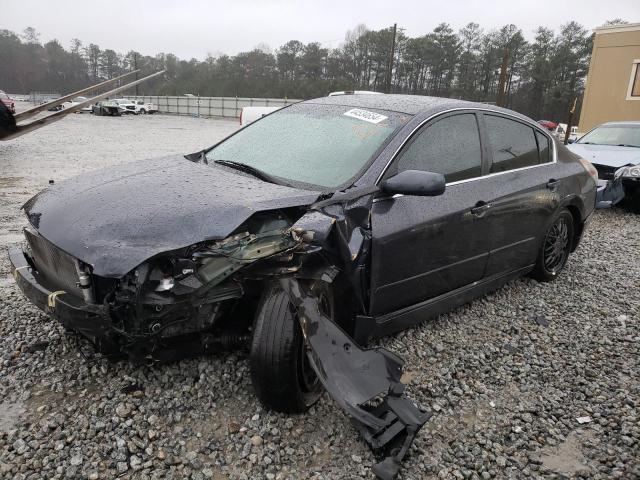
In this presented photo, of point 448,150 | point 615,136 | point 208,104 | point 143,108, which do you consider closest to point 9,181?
point 448,150

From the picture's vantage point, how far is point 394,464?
6.99 feet

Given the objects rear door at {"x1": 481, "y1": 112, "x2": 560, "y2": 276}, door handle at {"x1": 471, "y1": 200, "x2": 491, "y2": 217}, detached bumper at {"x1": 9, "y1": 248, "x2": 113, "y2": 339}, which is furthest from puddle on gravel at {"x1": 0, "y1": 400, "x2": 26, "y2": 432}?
rear door at {"x1": 481, "y1": 112, "x2": 560, "y2": 276}

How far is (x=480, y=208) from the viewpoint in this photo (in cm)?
330

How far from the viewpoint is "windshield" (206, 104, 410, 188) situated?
2914mm

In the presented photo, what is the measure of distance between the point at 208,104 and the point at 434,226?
4784 cm

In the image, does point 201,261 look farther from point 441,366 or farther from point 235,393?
point 441,366

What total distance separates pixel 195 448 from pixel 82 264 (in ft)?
3.30

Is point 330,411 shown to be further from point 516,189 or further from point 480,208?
point 516,189

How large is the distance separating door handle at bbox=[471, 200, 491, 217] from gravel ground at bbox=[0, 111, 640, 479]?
90 centimetres

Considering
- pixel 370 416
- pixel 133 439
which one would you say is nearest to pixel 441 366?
pixel 370 416

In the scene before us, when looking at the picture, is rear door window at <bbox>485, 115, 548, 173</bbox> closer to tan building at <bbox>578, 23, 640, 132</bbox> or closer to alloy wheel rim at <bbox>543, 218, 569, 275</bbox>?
alloy wheel rim at <bbox>543, 218, 569, 275</bbox>

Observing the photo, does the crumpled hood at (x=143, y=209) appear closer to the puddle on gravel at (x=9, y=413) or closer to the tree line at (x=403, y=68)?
the puddle on gravel at (x=9, y=413)

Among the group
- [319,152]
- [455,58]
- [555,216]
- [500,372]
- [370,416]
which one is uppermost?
[455,58]

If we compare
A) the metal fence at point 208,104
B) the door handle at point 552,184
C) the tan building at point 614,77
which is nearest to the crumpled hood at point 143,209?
the door handle at point 552,184
